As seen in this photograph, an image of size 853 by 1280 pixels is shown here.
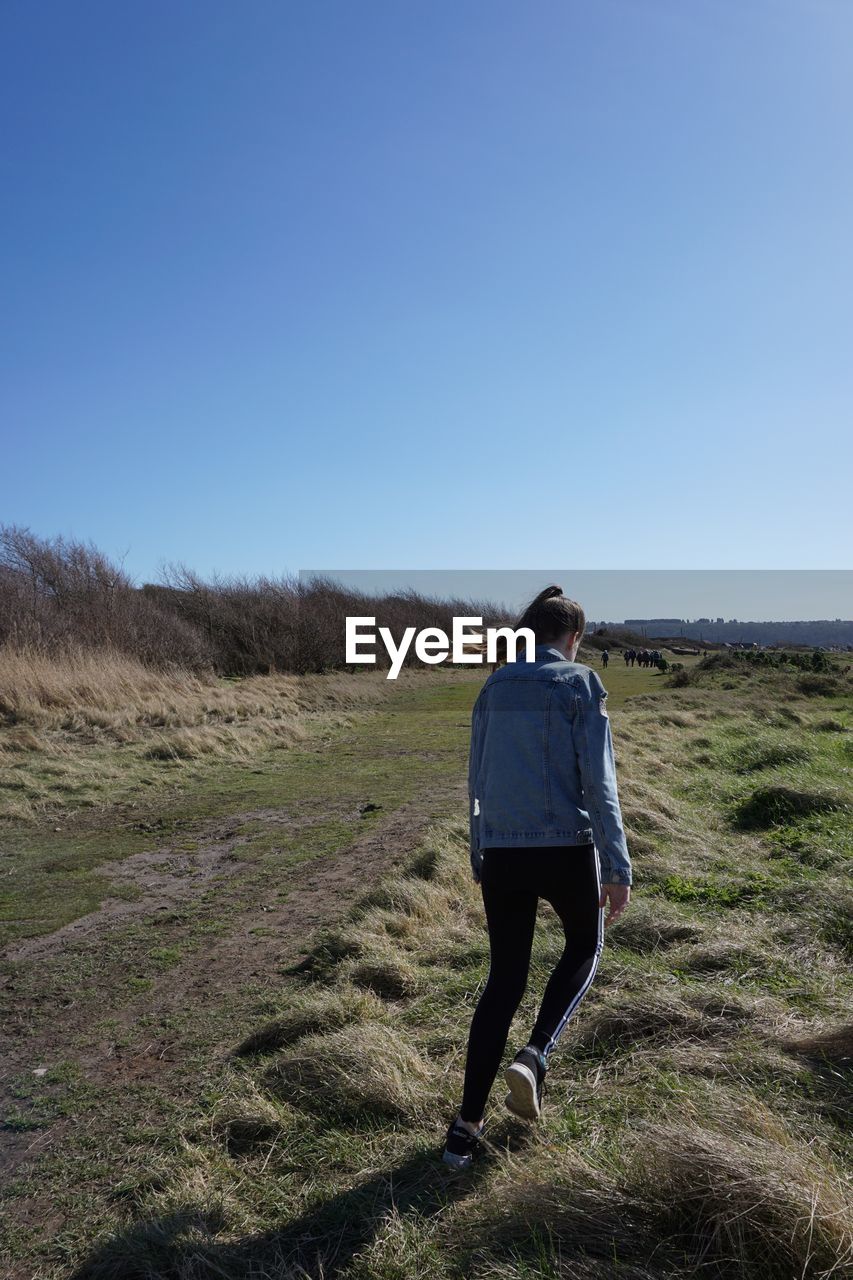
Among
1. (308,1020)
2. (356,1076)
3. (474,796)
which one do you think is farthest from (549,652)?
(308,1020)

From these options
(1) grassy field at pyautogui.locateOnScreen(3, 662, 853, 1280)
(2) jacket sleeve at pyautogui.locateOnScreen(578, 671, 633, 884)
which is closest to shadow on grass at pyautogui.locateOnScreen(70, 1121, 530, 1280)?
(1) grassy field at pyautogui.locateOnScreen(3, 662, 853, 1280)

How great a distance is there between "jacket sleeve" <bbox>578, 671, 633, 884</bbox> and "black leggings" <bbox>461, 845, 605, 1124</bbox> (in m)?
0.07

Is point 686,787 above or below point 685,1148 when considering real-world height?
below

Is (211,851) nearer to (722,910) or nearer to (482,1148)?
(722,910)

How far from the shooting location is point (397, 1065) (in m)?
3.26

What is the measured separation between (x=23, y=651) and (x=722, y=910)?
17103mm

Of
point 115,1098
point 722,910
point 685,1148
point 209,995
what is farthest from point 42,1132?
point 722,910

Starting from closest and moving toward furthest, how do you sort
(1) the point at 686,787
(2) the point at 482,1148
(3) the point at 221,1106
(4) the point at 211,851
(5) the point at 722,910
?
1. (2) the point at 482,1148
2. (3) the point at 221,1106
3. (5) the point at 722,910
4. (4) the point at 211,851
5. (1) the point at 686,787

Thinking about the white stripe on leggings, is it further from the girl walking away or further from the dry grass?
the dry grass

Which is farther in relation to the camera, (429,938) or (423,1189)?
(429,938)

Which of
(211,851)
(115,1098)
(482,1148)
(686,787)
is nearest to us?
(482,1148)

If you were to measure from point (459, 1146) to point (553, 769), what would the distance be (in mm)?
1227

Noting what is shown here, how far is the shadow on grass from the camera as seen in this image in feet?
7.63

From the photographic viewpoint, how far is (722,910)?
17.3 ft
